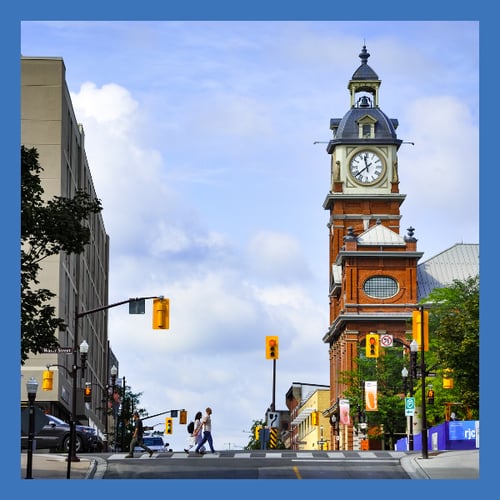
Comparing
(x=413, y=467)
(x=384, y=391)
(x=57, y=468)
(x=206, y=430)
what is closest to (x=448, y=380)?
(x=206, y=430)

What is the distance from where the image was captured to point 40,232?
37281mm

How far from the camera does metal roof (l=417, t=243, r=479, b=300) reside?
128 metres

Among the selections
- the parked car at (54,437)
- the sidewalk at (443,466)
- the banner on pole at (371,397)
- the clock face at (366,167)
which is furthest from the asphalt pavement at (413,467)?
the clock face at (366,167)

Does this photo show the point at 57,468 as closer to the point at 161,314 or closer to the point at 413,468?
the point at 161,314

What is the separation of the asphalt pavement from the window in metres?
78.6

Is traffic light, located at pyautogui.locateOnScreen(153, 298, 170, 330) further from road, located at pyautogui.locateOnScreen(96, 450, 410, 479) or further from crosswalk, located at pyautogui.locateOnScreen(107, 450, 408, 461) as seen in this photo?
crosswalk, located at pyautogui.locateOnScreen(107, 450, 408, 461)

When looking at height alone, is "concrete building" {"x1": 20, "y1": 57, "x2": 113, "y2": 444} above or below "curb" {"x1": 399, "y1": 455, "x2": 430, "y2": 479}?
above

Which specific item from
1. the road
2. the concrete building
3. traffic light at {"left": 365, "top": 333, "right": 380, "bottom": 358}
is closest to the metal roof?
the concrete building

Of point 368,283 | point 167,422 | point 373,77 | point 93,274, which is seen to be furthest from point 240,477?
point 373,77

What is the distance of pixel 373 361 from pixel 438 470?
234 feet

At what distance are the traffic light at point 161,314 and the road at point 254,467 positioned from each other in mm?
4395

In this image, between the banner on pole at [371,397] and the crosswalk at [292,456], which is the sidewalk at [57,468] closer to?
the crosswalk at [292,456]

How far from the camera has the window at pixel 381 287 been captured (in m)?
124

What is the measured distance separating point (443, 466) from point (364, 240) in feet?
281
